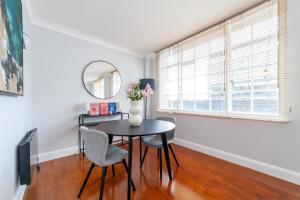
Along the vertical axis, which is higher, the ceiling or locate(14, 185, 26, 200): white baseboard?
the ceiling

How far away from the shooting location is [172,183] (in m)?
1.73

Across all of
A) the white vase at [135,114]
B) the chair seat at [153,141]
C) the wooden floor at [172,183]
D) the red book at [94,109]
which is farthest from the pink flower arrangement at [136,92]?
the red book at [94,109]

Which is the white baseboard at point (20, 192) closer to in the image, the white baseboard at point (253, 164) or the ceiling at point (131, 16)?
the ceiling at point (131, 16)

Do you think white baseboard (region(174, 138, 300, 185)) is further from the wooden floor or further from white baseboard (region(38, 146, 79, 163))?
white baseboard (region(38, 146, 79, 163))

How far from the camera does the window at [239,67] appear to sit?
6.15 feet

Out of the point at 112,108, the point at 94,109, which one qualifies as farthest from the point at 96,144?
the point at 112,108

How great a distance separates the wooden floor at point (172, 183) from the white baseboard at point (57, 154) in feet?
0.57

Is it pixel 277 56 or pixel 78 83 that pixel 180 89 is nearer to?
pixel 277 56

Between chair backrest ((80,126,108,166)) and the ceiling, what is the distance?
1818mm

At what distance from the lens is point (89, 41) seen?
2.93 m

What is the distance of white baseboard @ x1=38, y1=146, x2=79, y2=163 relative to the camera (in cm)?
237

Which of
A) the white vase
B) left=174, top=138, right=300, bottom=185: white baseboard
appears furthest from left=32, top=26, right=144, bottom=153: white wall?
left=174, top=138, right=300, bottom=185: white baseboard

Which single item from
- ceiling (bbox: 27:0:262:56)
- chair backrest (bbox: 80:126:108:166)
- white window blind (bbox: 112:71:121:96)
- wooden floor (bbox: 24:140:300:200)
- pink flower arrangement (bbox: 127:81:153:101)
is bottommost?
wooden floor (bbox: 24:140:300:200)

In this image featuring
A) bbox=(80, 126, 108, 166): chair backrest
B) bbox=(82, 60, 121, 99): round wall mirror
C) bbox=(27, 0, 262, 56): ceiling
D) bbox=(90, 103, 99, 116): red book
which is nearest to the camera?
bbox=(80, 126, 108, 166): chair backrest
